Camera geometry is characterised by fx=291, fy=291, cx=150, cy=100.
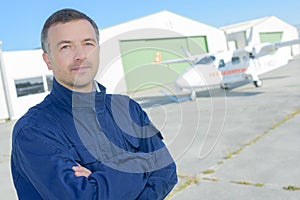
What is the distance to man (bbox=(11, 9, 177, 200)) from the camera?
1126mm

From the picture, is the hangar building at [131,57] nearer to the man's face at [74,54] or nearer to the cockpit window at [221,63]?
the man's face at [74,54]

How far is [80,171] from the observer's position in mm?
1177

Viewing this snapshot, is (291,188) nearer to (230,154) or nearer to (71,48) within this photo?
(230,154)

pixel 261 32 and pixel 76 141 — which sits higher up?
pixel 261 32

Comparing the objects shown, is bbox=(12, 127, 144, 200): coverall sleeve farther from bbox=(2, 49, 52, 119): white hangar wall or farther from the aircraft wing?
bbox=(2, 49, 52, 119): white hangar wall

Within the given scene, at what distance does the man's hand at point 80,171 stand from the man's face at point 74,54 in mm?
350

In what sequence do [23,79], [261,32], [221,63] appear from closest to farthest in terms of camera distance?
[221,63]
[23,79]
[261,32]

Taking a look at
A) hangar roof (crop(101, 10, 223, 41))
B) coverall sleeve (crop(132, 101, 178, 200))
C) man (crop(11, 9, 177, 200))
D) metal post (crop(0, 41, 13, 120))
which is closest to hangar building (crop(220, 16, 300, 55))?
hangar roof (crop(101, 10, 223, 41))

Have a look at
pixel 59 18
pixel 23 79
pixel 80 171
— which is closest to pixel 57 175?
pixel 80 171

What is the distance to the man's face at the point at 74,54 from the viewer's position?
1.24 metres

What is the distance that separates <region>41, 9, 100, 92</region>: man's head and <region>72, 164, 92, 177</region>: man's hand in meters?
0.35

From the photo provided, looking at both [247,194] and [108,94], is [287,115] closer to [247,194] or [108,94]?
[247,194]

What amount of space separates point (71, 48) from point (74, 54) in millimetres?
28

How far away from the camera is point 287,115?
770 cm
